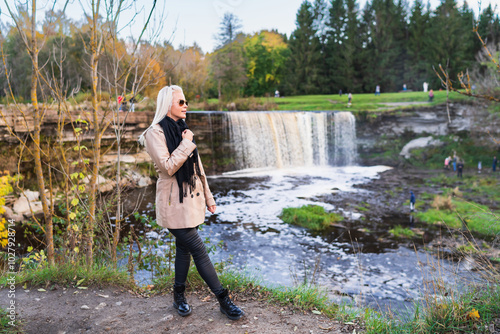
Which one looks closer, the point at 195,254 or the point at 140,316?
the point at 195,254

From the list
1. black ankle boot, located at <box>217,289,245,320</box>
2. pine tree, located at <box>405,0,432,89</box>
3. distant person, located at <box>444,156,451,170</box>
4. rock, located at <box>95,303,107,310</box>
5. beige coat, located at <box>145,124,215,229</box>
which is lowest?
distant person, located at <box>444,156,451,170</box>

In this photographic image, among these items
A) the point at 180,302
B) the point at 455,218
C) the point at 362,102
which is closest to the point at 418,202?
the point at 455,218

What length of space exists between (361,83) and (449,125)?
697 inches

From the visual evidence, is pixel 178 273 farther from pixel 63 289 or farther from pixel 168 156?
pixel 63 289

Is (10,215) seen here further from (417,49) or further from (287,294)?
(417,49)

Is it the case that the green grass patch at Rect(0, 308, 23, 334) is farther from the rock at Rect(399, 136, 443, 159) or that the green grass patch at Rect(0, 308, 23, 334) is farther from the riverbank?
the rock at Rect(399, 136, 443, 159)

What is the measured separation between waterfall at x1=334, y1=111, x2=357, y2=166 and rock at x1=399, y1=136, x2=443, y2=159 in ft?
11.1

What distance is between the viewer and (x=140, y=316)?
3297mm

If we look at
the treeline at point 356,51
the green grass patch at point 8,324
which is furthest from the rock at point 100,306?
the treeline at point 356,51

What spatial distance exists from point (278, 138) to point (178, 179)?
1913 cm

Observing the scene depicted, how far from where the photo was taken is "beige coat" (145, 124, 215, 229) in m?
2.93

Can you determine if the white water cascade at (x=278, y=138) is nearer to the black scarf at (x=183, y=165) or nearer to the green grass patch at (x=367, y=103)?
the green grass patch at (x=367, y=103)

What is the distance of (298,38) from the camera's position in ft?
135

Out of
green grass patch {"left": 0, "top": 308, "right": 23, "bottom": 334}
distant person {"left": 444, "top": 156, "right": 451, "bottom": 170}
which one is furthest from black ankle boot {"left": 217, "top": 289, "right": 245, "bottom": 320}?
distant person {"left": 444, "top": 156, "right": 451, "bottom": 170}
